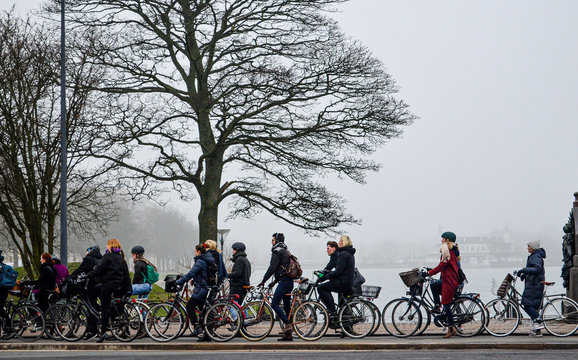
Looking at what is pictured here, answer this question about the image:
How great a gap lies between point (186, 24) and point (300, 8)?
3.71 m

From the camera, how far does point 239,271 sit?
564 inches

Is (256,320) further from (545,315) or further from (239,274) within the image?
(545,315)

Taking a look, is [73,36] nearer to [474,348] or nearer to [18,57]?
[18,57]

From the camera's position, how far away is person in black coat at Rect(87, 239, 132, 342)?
13.7 m

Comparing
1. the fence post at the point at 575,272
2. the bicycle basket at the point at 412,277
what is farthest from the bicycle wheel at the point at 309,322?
the fence post at the point at 575,272

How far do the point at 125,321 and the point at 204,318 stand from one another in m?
1.49

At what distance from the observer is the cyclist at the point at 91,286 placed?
14.2 metres

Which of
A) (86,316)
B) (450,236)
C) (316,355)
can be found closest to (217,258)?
(86,316)

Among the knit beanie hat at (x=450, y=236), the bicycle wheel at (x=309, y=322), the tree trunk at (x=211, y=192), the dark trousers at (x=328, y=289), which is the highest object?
the tree trunk at (x=211, y=192)

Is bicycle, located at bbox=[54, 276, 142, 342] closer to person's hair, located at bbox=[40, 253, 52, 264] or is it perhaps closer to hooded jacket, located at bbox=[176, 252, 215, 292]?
person's hair, located at bbox=[40, 253, 52, 264]

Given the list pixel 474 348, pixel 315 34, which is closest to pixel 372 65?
pixel 315 34

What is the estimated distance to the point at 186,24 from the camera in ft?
76.7

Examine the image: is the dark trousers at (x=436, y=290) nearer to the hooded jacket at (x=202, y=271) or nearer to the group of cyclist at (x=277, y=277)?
the group of cyclist at (x=277, y=277)

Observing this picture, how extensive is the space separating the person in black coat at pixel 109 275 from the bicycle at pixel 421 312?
15.3ft
